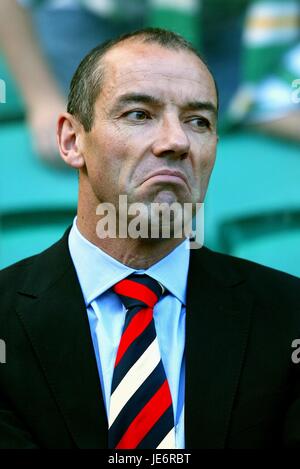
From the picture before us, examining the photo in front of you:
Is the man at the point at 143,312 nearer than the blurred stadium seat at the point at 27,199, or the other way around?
the man at the point at 143,312

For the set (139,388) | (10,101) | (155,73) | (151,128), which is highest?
(10,101)

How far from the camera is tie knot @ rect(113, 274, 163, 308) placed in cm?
214

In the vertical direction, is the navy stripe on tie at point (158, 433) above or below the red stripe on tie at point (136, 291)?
below

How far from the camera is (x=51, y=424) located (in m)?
2.01

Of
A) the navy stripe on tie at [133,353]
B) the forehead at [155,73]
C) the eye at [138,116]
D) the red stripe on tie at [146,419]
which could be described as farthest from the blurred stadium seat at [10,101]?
the red stripe on tie at [146,419]

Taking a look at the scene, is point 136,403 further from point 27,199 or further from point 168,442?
point 27,199

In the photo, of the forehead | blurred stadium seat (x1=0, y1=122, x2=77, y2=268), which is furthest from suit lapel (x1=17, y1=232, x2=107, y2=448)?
blurred stadium seat (x1=0, y1=122, x2=77, y2=268)

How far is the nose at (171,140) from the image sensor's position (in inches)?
81.1

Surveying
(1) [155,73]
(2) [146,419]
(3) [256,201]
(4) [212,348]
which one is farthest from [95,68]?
(3) [256,201]

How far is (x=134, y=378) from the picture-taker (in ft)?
6.74

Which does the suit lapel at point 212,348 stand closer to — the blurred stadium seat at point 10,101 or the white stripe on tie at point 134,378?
the white stripe on tie at point 134,378

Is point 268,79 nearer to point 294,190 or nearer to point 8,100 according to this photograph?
point 294,190

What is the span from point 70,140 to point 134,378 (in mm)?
672

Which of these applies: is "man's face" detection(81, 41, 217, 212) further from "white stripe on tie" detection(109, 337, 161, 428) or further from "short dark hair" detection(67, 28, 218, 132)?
"white stripe on tie" detection(109, 337, 161, 428)
